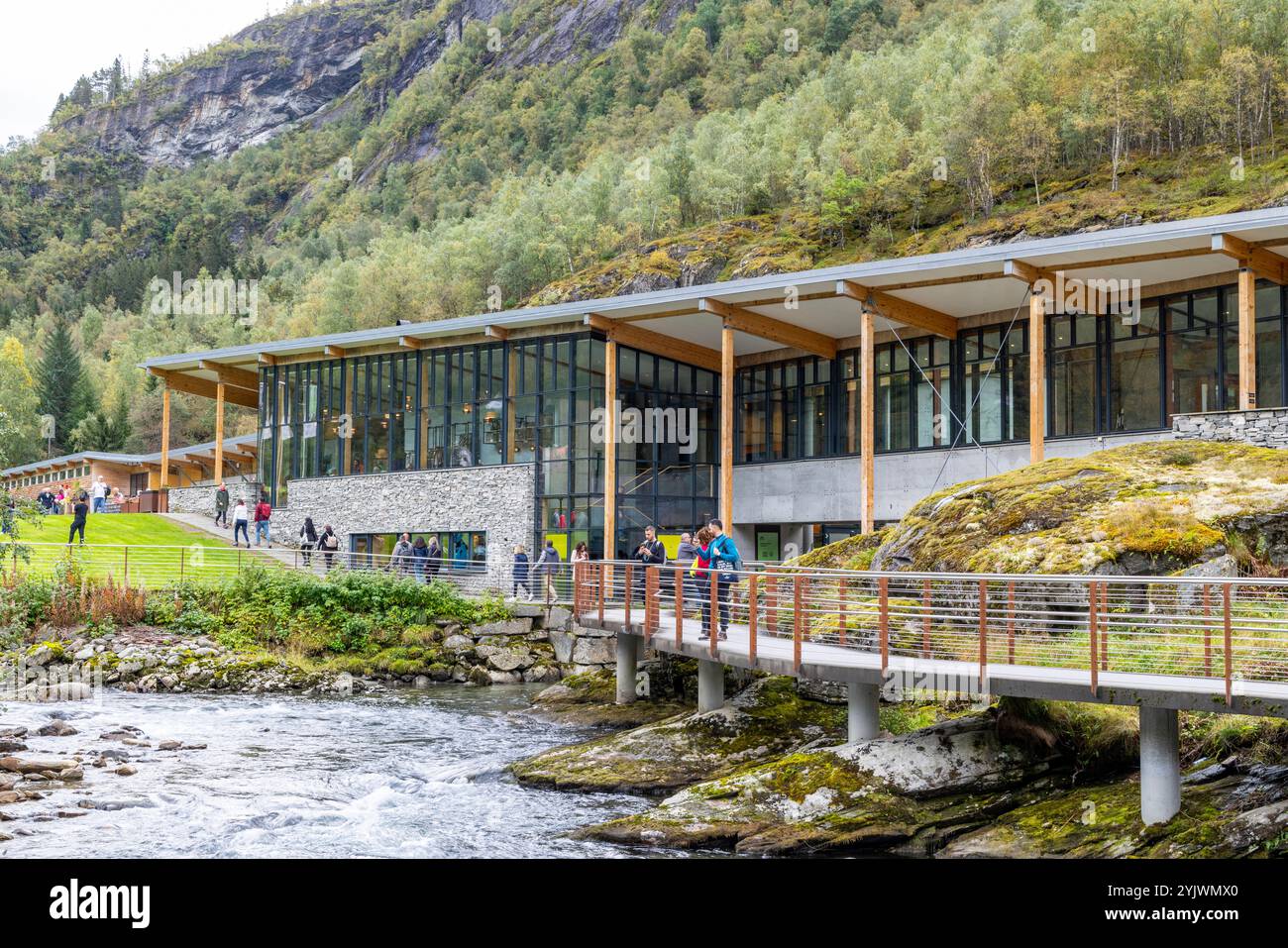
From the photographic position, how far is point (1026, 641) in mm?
13430

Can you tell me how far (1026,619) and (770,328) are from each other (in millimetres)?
19585

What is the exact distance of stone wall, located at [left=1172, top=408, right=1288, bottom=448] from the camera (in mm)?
21438

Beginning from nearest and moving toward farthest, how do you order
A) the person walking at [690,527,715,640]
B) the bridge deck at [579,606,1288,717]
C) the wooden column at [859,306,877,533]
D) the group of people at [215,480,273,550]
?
the bridge deck at [579,606,1288,717]
the person walking at [690,527,715,640]
the wooden column at [859,306,877,533]
the group of people at [215,480,273,550]

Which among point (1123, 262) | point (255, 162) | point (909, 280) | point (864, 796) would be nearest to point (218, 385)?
point (909, 280)

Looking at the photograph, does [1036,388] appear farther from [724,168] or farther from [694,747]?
[724,168]

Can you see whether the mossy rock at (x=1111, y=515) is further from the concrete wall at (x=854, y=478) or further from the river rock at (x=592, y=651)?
the concrete wall at (x=854, y=478)

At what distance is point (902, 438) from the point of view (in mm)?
33844

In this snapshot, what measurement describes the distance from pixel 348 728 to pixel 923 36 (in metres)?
77.1

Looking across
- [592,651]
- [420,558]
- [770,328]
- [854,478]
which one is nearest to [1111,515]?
[592,651]

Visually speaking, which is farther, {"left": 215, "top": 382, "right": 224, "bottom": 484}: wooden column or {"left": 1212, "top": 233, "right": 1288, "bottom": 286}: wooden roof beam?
{"left": 215, "top": 382, "right": 224, "bottom": 484}: wooden column

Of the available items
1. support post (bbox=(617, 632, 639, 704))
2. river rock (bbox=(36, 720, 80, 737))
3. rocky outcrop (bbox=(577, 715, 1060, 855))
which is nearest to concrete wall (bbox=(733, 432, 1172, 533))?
support post (bbox=(617, 632, 639, 704))

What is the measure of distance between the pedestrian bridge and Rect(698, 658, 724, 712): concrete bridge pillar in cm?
2

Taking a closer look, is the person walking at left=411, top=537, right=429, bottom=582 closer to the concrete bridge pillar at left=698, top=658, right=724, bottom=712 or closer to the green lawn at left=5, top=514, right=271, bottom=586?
the green lawn at left=5, top=514, right=271, bottom=586
